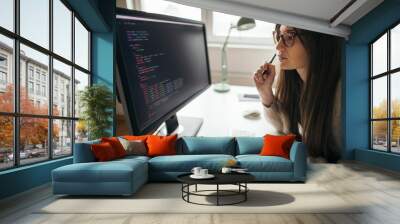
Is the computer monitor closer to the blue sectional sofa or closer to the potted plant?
the potted plant

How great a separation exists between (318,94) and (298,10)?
207 centimetres

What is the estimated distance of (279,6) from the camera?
24.0 ft

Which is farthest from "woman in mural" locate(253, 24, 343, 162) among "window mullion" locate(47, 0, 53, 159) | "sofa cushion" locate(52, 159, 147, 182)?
"sofa cushion" locate(52, 159, 147, 182)

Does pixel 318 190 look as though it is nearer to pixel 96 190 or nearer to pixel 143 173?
pixel 143 173

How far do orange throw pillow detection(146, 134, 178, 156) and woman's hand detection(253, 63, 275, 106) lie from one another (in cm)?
310

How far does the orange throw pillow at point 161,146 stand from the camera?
6.13m

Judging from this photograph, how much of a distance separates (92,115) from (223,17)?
373cm

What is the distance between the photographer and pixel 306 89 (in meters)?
8.59

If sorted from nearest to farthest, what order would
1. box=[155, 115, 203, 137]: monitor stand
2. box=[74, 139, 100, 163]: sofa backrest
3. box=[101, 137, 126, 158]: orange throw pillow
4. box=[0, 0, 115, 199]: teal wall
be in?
box=[0, 0, 115, 199]: teal wall < box=[74, 139, 100, 163]: sofa backrest < box=[101, 137, 126, 158]: orange throw pillow < box=[155, 115, 203, 137]: monitor stand

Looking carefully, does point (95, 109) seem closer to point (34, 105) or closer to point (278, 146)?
point (34, 105)

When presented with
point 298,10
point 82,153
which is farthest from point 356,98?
point 82,153

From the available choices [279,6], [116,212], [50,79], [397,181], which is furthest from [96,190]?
[279,6]

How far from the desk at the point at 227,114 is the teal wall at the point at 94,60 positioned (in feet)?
6.66

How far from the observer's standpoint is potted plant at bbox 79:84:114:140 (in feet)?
22.4
